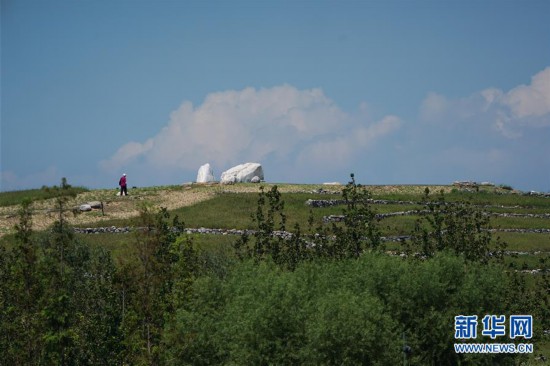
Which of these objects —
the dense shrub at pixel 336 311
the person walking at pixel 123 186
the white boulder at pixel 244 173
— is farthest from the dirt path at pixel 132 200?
the dense shrub at pixel 336 311

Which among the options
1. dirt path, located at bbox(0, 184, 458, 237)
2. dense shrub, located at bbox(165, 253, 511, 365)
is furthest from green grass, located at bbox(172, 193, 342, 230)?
dense shrub, located at bbox(165, 253, 511, 365)

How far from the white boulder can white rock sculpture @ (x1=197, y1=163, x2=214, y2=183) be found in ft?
7.28

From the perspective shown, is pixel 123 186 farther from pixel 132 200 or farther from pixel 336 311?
pixel 336 311

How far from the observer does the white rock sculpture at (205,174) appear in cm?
10719

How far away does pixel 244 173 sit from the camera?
105m

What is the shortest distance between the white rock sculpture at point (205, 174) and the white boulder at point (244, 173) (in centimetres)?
222

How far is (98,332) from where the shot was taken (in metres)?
40.8

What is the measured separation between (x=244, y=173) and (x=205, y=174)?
5.85 metres

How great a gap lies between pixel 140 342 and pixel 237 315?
476 centimetres

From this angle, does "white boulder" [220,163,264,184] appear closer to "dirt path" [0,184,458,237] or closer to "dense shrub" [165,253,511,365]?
"dirt path" [0,184,458,237]

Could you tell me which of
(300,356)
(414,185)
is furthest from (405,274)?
(414,185)

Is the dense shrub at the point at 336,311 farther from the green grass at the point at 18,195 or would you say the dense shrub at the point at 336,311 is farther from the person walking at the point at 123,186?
the green grass at the point at 18,195

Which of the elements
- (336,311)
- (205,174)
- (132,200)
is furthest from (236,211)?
(336,311)

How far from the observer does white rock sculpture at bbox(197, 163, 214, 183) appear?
352ft
